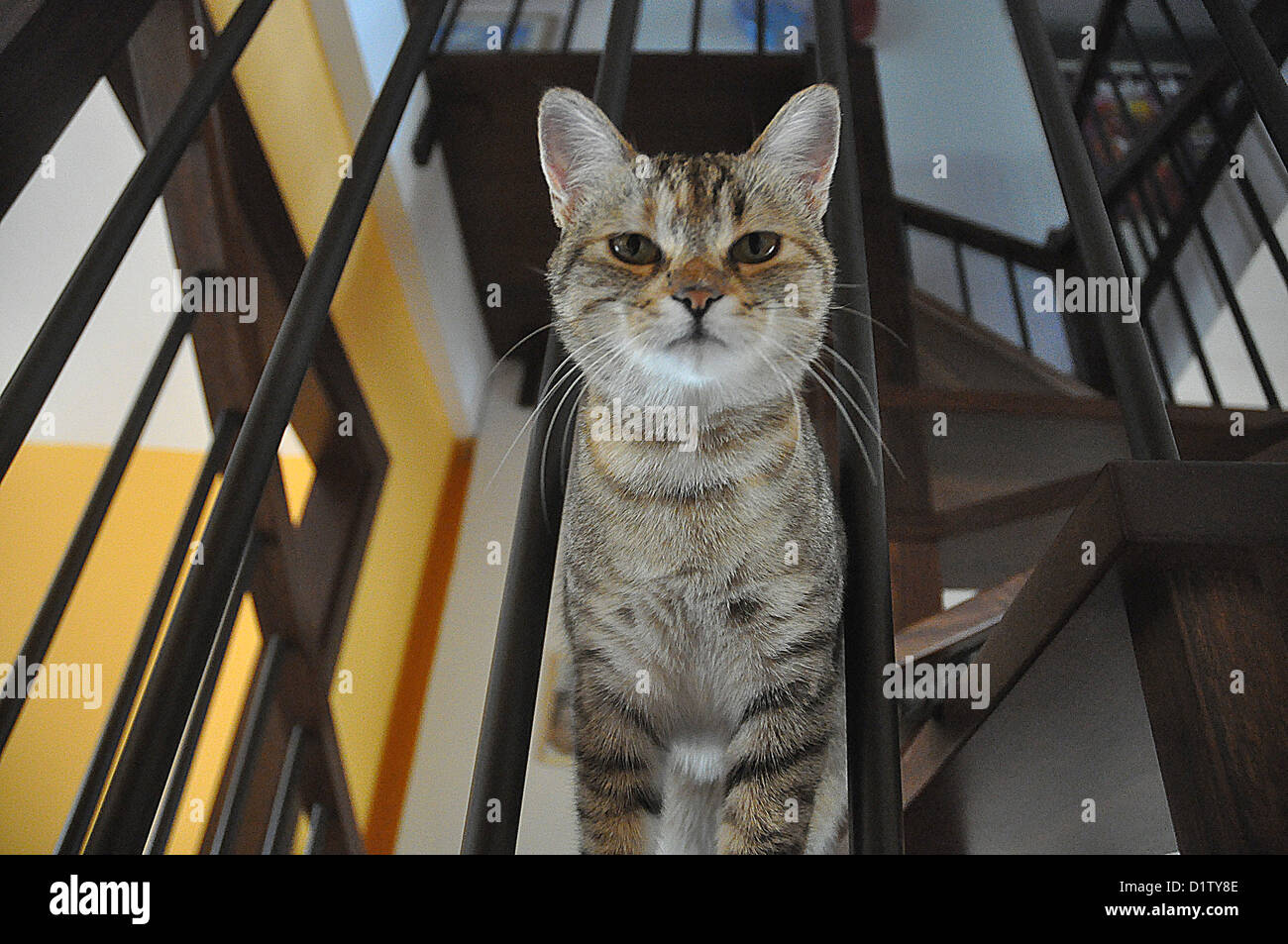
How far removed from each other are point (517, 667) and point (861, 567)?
8.9 inches

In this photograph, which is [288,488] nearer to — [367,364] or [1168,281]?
[367,364]

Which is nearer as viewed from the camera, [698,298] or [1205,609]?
[1205,609]

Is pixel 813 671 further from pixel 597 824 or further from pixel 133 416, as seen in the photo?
pixel 133 416

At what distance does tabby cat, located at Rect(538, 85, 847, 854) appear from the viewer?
759 millimetres

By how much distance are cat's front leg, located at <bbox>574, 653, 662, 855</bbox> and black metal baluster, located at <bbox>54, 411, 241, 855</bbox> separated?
857mm

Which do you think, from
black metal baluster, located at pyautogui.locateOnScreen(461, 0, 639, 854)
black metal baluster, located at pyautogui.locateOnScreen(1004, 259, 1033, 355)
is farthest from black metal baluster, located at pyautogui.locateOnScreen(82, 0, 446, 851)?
black metal baluster, located at pyautogui.locateOnScreen(1004, 259, 1033, 355)

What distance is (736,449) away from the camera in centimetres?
81

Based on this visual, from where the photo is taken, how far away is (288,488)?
307 centimetres

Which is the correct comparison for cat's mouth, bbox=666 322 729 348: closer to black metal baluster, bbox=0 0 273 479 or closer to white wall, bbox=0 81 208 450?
black metal baluster, bbox=0 0 273 479

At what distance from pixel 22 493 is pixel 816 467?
287 centimetres

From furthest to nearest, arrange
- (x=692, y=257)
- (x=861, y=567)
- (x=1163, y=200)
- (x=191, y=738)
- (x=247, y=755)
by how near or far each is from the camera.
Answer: (x=1163, y=200) < (x=247, y=755) < (x=191, y=738) < (x=692, y=257) < (x=861, y=567)

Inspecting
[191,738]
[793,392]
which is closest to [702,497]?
[793,392]

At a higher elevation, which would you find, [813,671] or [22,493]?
[22,493]
